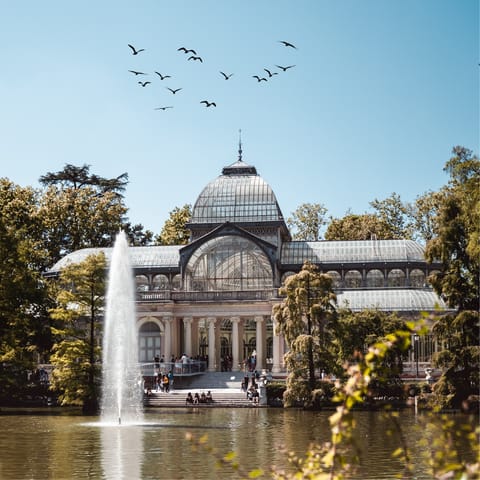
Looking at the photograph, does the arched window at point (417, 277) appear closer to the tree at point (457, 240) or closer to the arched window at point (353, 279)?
the arched window at point (353, 279)

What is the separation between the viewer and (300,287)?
49.4 m

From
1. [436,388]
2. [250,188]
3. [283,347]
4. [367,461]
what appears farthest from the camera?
[250,188]

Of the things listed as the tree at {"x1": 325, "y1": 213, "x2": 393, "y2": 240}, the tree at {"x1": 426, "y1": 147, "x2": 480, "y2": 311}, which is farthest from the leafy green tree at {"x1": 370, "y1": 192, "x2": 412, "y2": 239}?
the tree at {"x1": 426, "y1": 147, "x2": 480, "y2": 311}

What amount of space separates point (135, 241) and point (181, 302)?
80.8ft

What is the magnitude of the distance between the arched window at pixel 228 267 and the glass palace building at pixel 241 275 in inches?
3.1

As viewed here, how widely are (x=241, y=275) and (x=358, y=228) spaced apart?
Answer: 23.9 m

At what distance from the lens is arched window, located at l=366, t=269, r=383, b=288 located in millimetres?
69125

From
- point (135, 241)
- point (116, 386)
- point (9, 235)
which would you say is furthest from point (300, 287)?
point (135, 241)

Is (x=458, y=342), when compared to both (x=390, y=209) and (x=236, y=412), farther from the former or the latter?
(x=390, y=209)

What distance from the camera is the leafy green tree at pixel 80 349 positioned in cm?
4597

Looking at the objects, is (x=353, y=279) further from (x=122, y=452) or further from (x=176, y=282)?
(x=122, y=452)

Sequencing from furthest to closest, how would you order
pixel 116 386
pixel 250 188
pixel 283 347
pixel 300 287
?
pixel 250 188
pixel 283 347
pixel 300 287
pixel 116 386

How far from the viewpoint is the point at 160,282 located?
7269 centimetres

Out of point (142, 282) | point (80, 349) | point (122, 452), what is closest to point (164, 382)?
point (80, 349)
